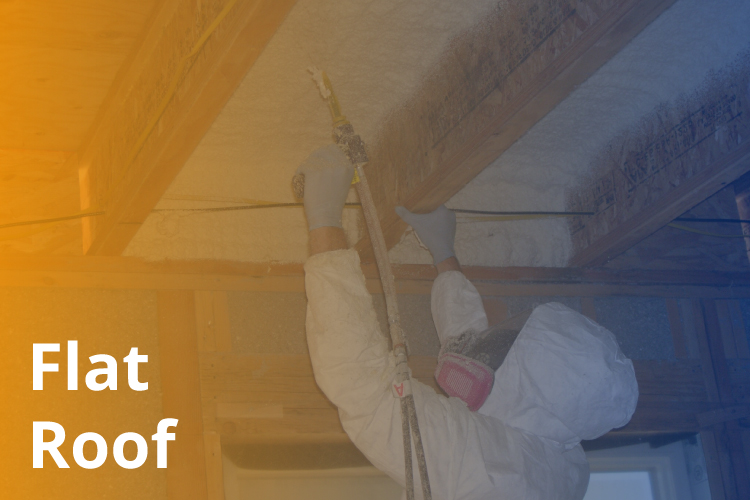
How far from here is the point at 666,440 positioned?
2.67 metres

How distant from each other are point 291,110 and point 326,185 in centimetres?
52

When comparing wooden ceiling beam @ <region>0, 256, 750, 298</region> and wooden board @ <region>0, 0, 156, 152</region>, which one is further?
wooden ceiling beam @ <region>0, 256, 750, 298</region>

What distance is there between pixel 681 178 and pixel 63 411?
5.73 ft

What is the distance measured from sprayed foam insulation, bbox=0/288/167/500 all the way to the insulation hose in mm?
901

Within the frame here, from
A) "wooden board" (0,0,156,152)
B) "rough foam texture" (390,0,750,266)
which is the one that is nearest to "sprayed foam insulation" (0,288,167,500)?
"wooden board" (0,0,156,152)

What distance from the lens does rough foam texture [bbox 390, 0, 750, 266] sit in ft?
6.47

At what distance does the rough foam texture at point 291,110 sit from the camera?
1843 millimetres

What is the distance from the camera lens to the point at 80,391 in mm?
2088

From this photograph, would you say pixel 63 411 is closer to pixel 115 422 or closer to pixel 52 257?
pixel 115 422

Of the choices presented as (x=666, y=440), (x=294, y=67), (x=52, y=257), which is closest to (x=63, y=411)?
(x=52, y=257)

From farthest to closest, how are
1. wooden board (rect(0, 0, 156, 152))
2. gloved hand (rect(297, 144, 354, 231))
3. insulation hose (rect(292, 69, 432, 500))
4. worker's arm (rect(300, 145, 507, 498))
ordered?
wooden board (rect(0, 0, 156, 152))
gloved hand (rect(297, 144, 354, 231))
worker's arm (rect(300, 145, 507, 498))
insulation hose (rect(292, 69, 432, 500))

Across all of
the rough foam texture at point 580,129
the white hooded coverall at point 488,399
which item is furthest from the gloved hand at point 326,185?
the rough foam texture at point 580,129

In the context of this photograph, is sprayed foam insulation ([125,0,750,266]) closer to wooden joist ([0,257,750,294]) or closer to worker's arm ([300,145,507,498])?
wooden joist ([0,257,750,294])

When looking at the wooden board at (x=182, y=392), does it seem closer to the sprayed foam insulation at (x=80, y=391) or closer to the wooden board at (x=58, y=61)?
the sprayed foam insulation at (x=80, y=391)
